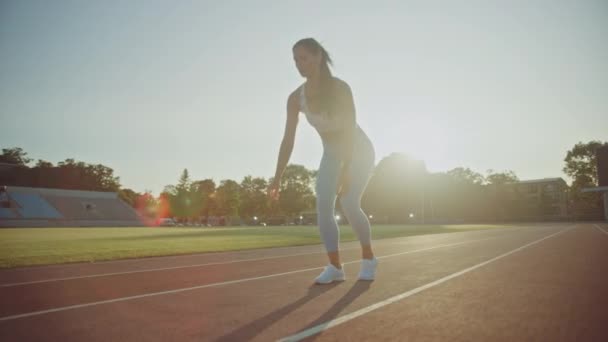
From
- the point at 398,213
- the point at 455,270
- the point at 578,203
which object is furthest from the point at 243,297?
the point at 578,203

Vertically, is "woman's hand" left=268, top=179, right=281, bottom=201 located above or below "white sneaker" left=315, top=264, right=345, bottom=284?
above

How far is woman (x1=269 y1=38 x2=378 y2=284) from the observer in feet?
13.3

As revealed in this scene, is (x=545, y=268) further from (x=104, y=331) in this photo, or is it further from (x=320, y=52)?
(x=104, y=331)

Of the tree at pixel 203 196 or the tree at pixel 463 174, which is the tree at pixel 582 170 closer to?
the tree at pixel 463 174

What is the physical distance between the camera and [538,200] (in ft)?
288

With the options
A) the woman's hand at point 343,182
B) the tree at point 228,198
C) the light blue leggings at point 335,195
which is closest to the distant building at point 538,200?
the tree at point 228,198

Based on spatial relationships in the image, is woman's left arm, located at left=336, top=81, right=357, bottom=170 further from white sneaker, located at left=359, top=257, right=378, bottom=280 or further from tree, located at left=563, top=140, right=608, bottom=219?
tree, located at left=563, top=140, right=608, bottom=219

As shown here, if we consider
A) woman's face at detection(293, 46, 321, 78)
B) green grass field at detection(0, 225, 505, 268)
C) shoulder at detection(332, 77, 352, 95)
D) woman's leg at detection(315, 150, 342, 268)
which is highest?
woman's face at detection(293, 46, 321, 78)

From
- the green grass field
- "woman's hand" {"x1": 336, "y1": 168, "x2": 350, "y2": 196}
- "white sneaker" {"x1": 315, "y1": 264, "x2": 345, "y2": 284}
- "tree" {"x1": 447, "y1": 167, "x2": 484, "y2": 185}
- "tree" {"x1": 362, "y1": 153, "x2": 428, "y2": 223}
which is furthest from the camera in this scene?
"tree" {"x1": 447, "y1": 167, "x2": 484, "y2": 185}

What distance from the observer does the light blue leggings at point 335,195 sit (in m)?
4.25

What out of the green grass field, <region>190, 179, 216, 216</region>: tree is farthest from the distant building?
<region>190, 179, 216, 216</region>: tree

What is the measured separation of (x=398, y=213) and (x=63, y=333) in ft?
253

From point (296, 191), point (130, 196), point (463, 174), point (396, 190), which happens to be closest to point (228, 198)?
point (296, 191)

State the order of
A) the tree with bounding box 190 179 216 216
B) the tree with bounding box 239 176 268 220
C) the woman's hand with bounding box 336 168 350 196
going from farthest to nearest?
the tree with bounding box 190 179 216 216 < the tree with bounding box 239 176 268 220 < the woman's hand with bounding box 336 168 350 196
